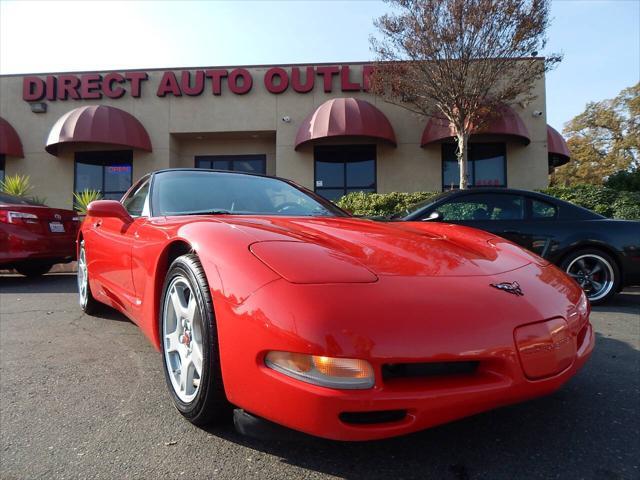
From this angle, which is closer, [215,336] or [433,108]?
[215,336]

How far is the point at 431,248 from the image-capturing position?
1962 mm

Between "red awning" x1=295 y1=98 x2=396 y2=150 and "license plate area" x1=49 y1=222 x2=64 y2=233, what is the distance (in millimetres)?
7077

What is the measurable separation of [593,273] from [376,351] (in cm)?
439

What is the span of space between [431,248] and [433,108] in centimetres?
1004

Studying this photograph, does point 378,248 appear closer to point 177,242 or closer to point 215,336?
point 215,336

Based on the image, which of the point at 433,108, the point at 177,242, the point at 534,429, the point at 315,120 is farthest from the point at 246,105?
the point at 534,429

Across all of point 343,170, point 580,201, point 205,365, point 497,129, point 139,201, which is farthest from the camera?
point 343,170

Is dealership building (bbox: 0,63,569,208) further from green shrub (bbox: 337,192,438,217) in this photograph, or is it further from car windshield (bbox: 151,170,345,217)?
car windshield (bbox: 151,170,345,217)

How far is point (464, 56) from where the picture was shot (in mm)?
9352

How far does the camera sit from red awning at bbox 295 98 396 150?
11625 millimetres

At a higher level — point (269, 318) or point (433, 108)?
point (433, 108)

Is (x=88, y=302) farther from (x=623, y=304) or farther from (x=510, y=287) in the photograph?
(x=623, y=304)

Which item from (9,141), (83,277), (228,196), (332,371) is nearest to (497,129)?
(228,196)

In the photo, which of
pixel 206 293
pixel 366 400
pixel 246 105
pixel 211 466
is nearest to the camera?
pixel 366 400
